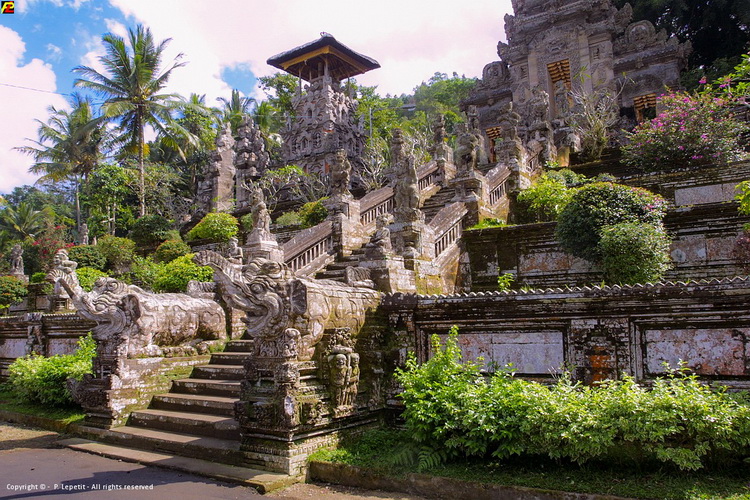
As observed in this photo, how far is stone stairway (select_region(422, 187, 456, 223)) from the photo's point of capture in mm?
15841

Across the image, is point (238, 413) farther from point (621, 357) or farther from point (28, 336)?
point (28, 336)

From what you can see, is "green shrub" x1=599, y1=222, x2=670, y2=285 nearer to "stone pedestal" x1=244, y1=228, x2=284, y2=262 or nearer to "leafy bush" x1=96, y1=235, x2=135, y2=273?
"stone pedestal" x1=244, y1=228, x2=284, y2=262

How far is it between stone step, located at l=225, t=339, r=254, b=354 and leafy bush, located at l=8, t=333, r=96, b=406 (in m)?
2.07

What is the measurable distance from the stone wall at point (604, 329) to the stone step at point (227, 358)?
3.25m

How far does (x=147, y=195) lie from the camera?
1240 inches

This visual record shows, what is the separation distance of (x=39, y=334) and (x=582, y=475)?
10.3 meters

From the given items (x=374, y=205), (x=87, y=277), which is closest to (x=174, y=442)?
(x=374, y=205)

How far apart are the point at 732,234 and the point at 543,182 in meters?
5.16

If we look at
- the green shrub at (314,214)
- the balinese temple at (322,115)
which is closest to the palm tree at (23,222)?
the balinese temple at (322,115)

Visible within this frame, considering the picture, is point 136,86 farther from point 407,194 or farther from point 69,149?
point 407,194

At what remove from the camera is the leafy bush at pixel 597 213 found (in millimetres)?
9500

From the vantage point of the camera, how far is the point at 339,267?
12.8 m

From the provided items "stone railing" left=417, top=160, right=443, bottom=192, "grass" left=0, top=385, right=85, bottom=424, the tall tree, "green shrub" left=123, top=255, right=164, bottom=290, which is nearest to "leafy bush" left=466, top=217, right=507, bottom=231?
"stone railing" left=417, top=160, right=443, bottom=192

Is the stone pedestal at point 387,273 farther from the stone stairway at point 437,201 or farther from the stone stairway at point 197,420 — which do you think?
the stone stairway at point 437,201
